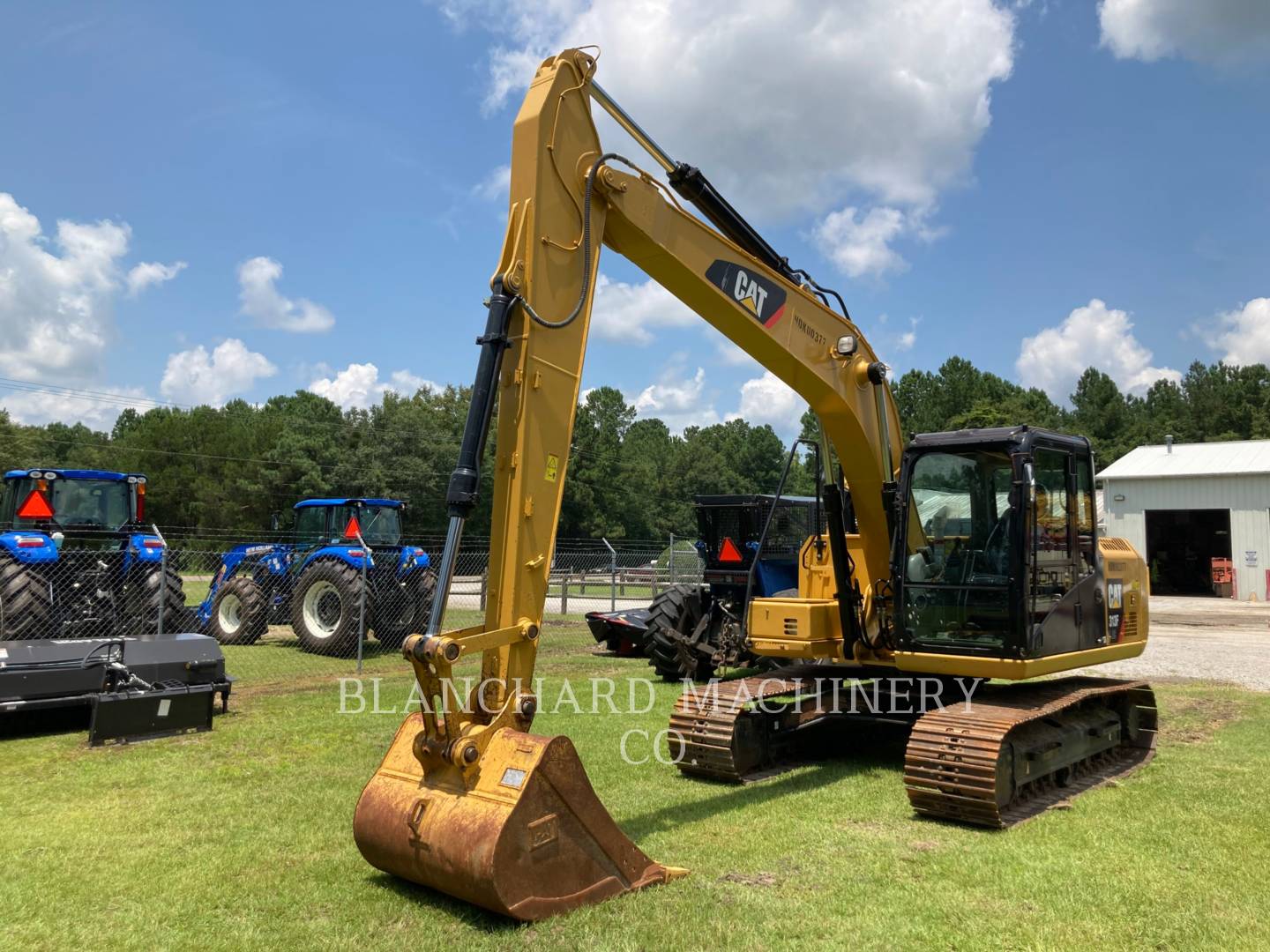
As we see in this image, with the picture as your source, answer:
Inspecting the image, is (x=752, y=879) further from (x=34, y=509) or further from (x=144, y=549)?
(x=34, y=509)

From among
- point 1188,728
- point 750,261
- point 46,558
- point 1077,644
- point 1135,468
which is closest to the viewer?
point 750,261

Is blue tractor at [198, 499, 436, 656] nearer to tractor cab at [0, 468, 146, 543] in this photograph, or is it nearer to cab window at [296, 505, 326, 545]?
cab window at [296, 505, 326, 545]

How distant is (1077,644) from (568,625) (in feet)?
43.0

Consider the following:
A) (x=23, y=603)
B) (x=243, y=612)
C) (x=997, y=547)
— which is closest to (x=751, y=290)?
(x=997, y=547)

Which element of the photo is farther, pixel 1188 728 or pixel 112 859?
pixel 1188 728

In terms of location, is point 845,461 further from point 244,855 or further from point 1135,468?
point 1135,468

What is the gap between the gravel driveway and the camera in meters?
13.0

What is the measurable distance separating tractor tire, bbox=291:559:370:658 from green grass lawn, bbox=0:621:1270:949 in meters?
5.11

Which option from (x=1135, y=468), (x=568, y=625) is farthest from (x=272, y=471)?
(x=1135, y=468)

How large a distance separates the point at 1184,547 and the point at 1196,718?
96.3ft

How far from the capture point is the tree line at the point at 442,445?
54125 mm

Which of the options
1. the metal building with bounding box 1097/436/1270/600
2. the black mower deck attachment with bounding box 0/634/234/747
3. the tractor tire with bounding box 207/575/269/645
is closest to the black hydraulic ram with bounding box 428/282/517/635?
the black mower deck attachment with bounding box 0/634/234/747

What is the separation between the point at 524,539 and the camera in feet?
16.3

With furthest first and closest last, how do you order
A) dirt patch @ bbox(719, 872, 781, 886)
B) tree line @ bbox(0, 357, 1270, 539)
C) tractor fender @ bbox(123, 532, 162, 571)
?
tree line @ bbox(0, 357, 1270, 539), tractor fender @ bbox(123, 532, 162, 571), dirt patch @ bbox(719, 872, 781, 886)
